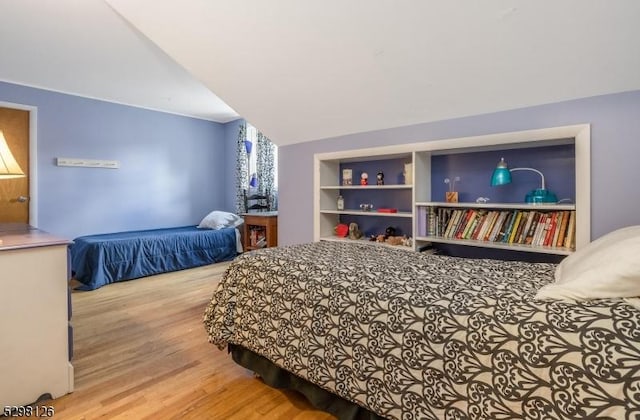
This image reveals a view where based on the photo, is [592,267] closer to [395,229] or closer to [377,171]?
[395,229]

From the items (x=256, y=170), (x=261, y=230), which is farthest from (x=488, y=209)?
(x=256, y=170)

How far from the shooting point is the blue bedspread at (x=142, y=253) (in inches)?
140

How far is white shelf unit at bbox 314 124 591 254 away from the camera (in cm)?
170

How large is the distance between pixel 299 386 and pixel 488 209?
1648mm

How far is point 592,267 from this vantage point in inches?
40.6

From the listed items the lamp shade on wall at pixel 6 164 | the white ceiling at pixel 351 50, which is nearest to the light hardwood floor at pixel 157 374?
the lamp shade on wall at pixel 6 164

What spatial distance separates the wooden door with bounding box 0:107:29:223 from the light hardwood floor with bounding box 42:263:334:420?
1.73 metres

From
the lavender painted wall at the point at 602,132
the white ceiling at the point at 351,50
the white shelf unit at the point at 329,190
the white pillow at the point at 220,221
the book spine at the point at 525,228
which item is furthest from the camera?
the white pillow at the point at 220,221

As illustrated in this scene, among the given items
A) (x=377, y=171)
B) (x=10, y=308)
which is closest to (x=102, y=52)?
(x=10, y=308)

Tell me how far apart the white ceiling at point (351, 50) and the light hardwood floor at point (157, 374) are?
1.89 meters

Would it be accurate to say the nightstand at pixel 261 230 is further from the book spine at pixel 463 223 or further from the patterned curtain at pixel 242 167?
the book spine at pixel 463 223

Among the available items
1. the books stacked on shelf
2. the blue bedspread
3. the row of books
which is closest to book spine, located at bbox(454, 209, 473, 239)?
the row of books

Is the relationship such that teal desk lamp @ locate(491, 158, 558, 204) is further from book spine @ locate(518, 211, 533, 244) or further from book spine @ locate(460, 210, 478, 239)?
book spine @ locate(460, 210, 478, 239)

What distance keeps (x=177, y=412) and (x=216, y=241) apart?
323 centimetres
